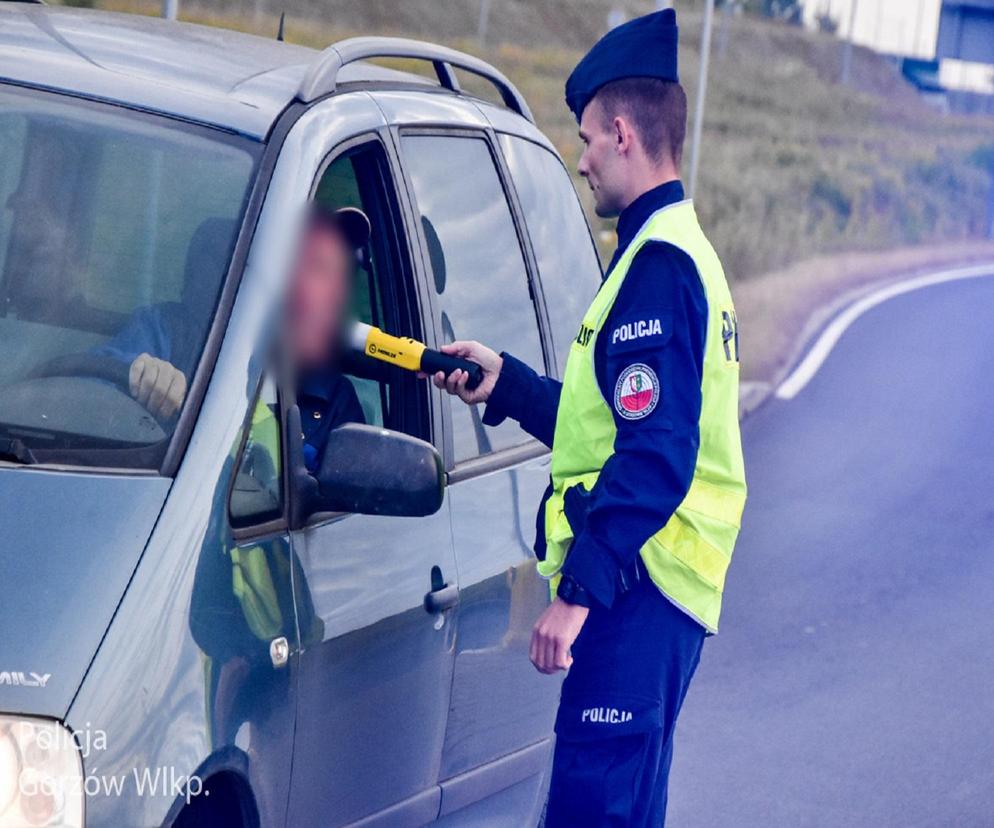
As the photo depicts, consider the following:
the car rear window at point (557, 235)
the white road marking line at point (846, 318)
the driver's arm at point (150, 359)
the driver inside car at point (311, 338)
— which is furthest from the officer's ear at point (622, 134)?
the white road marking line at point (846, 318)

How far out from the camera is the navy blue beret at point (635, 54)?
396cm

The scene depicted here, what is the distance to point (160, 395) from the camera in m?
3.18

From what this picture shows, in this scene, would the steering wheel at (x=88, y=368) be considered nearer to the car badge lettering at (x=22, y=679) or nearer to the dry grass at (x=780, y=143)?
the car badge lettering at (x=22, y=679)

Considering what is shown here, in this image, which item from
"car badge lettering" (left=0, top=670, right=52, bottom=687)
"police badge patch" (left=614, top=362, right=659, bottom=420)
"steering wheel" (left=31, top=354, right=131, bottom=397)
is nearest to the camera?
"car badge lettering" (left=0, top=670, right=52, bottom=687)

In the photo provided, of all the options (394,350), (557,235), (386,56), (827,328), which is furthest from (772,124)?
(394,350)

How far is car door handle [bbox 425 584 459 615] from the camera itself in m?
3.75

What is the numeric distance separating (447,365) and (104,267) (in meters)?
0.76

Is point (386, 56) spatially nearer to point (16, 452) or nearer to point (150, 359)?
point (150, 359)

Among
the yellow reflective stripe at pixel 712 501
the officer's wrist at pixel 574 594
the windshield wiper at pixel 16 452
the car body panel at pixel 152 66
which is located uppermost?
the car body panel at pixel 152 66

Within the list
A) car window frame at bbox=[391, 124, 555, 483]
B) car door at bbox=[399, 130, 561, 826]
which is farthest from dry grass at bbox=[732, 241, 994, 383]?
car door at bbox=[399, 130, 561, 826]

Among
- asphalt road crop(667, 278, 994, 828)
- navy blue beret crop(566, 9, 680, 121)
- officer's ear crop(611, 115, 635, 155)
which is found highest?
navy blue beret crop(566, 9, 680, 121)

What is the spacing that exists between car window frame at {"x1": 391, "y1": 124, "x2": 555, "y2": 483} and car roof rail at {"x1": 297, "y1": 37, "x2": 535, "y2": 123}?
0.17m

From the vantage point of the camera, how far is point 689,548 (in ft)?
12.6

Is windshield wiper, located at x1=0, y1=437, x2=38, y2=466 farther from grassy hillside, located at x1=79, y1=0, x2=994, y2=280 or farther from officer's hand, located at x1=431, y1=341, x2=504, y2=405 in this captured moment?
grassy hillside, located at x1=79, y1=0, x2=994, y2=280
